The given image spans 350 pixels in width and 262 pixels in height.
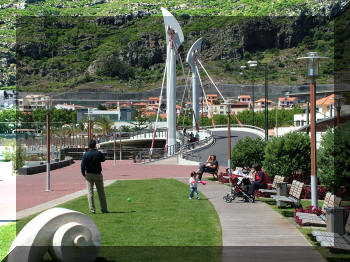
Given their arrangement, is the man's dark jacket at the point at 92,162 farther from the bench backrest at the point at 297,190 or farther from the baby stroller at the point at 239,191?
the bench backrest at the point at 297,190

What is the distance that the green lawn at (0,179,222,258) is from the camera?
9961 mm

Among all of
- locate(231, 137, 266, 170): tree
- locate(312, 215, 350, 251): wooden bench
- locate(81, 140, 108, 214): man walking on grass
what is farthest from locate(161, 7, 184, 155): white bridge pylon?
locate(312, 215, 350, 251): wooden bench

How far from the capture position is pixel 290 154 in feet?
68.0

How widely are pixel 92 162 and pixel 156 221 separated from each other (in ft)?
6.70

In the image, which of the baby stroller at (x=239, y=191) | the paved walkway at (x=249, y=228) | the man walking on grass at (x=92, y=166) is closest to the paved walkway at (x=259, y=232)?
the paved walkway at (x=249, y=228)

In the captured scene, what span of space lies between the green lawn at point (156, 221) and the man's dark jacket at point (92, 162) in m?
0.99

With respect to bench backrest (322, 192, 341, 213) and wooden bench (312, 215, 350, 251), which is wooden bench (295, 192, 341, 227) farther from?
wooden bench (312, 215, 350, 251)

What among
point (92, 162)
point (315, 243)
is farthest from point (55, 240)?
point (92, 162)

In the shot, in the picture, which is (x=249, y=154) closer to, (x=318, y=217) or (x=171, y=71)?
(x=318, y=217)

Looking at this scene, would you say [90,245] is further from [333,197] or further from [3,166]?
[3,166]

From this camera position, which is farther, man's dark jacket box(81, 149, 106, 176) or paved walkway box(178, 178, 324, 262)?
man's dark jacket box(81, 149, 106, 176)

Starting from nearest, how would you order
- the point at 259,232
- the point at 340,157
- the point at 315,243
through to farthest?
1. the point at 315,243
2. the point at 259,232
3. the point at 340,157

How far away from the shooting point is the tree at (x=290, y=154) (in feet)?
67.3

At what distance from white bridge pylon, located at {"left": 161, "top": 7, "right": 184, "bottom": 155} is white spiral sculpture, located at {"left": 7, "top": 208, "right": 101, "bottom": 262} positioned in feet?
136
